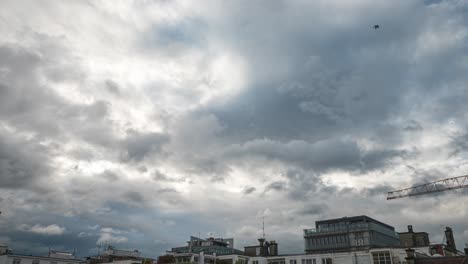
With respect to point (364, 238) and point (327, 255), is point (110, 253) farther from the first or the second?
point (364, 238)

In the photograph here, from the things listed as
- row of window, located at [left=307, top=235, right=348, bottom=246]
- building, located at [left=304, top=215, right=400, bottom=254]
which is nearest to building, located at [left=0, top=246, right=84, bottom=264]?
row of window, located at [left=307, top=235, right=348, bottom=246]

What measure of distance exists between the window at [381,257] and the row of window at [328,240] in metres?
47.0

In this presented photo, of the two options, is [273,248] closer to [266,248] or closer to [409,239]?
[266,248]

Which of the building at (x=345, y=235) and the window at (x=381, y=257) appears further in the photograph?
the building at (x=345, y=235)

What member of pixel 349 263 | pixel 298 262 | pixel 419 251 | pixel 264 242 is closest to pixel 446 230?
pixel 419 251

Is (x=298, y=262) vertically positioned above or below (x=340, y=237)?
below

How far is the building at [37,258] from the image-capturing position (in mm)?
95062

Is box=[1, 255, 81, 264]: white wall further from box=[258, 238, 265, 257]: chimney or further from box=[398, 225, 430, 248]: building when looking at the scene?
box=[398, 225, 430, 248]: building

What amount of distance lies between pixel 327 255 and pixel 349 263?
631cm

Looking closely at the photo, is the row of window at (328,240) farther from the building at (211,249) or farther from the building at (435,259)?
the building at (435,259)

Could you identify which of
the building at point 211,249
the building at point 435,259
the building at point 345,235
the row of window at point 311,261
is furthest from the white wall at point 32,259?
the building at point 435,259

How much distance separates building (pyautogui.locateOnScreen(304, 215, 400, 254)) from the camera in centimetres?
12456

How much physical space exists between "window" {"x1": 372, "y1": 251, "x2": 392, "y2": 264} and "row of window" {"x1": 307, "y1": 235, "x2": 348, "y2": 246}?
4698cm

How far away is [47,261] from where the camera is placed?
104000 mm
